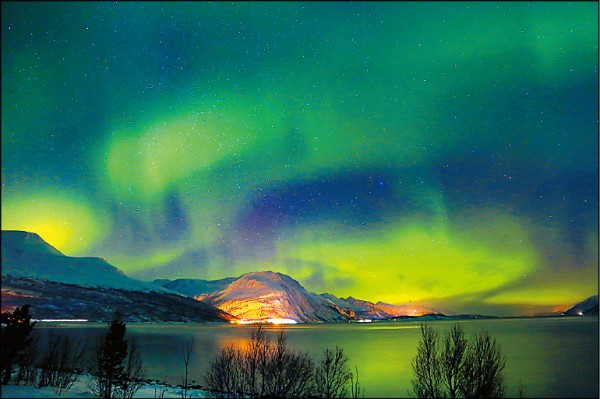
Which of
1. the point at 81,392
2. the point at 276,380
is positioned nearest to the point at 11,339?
the point at 81,392

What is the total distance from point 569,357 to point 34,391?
92.1 m

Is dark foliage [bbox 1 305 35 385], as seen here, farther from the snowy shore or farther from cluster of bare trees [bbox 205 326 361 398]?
cluster of bare trees [bbox 205 326 361 398]

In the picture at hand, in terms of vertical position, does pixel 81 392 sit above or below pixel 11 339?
below

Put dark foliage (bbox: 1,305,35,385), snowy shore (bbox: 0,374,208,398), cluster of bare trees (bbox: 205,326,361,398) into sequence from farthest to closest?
1. cluster of bare trees (bbox: 205,326,361,398)
2. dark foliage (bbox: 1,305,35,385)
3. snowy shore (bbox: 0,374,208,398)

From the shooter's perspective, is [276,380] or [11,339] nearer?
[11,339]

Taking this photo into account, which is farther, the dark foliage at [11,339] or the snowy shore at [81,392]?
the dark foliage at [11,339]

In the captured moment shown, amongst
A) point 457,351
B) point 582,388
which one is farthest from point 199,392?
point 582,388

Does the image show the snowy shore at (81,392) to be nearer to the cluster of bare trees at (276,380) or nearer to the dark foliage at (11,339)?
the dark foliage at (11,339)

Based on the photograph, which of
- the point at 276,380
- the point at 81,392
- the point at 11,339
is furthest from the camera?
the point at 276,380

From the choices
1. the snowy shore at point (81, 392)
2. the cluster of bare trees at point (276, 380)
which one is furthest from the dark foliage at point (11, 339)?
the cluster of bare trees at point (276, 380)

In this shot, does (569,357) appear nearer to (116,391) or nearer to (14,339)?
(116,391)

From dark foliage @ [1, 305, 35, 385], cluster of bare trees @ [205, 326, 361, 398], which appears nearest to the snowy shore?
dark foliage @ [1, 305, 35, 385]

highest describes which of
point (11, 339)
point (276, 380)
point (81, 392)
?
point (11, 339)

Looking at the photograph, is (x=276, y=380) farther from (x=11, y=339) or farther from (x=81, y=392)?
(x=11, y=339)
